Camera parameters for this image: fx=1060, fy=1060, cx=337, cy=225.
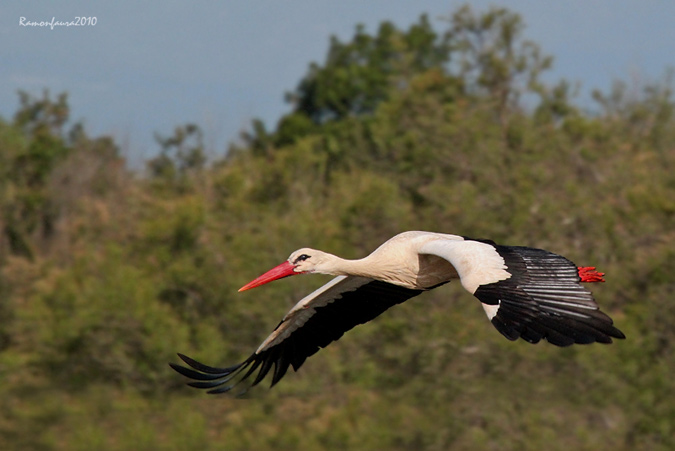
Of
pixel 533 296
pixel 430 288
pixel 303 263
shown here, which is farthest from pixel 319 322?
pixel 533 296

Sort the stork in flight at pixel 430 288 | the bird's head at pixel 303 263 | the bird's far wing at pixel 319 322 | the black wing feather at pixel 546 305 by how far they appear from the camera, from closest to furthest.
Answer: the black wing feather at pixel 546 305 < the stork in flight at pixel 430 288 < the bird's head at pixel 303 263 < the bird's far wing at pixel 319 322

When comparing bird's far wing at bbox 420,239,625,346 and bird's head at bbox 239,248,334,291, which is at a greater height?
bird's head at bbox 239,248,334,291

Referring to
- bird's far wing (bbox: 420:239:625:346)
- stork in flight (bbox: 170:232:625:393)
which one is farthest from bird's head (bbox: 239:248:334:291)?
bird's far wing (bbox: 420:239:625:346)

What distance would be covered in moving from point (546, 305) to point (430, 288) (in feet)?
5.94

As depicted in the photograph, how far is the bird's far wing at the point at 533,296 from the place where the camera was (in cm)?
511

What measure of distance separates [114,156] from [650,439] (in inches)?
672

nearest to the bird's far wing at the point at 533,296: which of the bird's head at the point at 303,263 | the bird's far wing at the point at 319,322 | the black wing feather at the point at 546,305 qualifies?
the black wing feather at the point at 546,305

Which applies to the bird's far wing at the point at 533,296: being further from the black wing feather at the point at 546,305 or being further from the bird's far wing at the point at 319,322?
the bird's far wing at the point at 319,322

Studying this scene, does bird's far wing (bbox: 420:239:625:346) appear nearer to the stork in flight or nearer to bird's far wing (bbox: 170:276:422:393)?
the stork in flight

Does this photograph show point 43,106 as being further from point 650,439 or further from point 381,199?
point 650,439

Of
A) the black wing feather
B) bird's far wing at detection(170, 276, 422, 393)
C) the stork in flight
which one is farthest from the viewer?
bird's far wing at detection(170, 276, 422, 393)

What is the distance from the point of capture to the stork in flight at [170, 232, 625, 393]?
5246 mm

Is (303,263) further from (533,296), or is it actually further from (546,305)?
(546,305)

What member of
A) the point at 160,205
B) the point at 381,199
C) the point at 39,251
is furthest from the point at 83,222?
the point at 381,199
